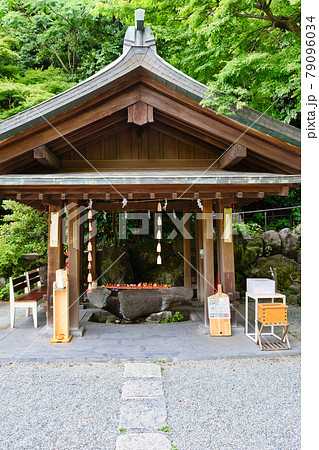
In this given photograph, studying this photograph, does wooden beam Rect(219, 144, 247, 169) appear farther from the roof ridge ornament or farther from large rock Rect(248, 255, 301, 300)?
large rock Rect(248, 255, 301, 300)

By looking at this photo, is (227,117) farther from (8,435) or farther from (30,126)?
(8,435)

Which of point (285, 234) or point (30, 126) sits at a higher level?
point (30, 126)

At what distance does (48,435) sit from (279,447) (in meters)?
2.15

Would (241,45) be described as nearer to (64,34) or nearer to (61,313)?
(61,313)

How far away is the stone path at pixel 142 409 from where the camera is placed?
9.16 feet

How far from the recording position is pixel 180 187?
199 inches

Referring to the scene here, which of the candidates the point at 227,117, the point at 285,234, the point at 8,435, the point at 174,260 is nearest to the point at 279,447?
the point at 8,435

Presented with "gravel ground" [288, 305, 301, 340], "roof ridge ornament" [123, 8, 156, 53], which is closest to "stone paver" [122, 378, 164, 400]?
"gravel ground" [288, 305, 301, 340]

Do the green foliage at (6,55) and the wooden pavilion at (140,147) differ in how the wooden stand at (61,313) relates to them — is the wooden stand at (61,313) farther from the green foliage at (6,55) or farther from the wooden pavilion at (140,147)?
the green foliage at (6,55)

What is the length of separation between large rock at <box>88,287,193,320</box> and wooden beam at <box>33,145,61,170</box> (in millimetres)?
2886

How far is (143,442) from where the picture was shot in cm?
279

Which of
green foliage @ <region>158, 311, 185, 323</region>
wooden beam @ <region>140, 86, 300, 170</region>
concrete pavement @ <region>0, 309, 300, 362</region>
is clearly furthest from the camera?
green foliage @ <region>158, 311, 185, 323</region>

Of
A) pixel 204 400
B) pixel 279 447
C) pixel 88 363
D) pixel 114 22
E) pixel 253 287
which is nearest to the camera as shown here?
pixel 279 447

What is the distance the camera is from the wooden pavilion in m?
4.81
